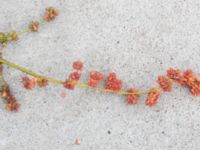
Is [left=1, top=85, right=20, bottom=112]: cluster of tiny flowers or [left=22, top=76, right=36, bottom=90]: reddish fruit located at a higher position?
[left=22, top=76, right=36, bottom=90]: reddish fruit

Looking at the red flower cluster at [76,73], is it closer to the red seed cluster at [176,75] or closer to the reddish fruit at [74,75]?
the reddish fruit at [74,75]

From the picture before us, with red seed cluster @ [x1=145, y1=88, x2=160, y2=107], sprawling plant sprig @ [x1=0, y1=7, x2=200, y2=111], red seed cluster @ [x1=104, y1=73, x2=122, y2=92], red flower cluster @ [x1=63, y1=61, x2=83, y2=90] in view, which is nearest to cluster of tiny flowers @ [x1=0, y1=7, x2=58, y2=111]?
sprawling plant sprig @ [x1=0, y1=7, x2=200, y2=111]

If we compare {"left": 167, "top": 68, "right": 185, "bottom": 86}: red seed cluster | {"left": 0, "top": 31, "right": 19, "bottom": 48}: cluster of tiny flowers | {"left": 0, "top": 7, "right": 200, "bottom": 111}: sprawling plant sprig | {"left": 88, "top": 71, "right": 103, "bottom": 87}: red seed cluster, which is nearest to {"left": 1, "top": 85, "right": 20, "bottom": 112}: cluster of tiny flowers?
{"left": 0, "top": 7, "right": 200, "bottom": 111}: sprawling plant sprig

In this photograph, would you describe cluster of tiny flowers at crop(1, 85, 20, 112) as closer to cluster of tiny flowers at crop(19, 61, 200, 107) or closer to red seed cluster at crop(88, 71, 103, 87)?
cluster of tiny flowers at crop(19, 61, 200, 107)

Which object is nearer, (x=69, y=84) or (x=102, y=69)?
(x=69, y=84)

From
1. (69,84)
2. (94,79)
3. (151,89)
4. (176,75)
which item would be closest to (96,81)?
(94,79)

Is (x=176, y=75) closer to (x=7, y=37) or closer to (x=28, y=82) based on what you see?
(x=28, y=82)

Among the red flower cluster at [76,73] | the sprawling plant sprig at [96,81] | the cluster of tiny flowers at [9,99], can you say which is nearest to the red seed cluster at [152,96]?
the sprawling plant sprig at [96,81]

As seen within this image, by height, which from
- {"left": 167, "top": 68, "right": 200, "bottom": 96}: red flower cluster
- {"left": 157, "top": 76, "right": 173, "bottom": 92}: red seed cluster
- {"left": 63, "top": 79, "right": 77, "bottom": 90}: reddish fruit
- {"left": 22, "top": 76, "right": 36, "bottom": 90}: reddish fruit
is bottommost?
{"left": 22, "top": 76, "right": 36, "bottom": 90}: reddish fruit
